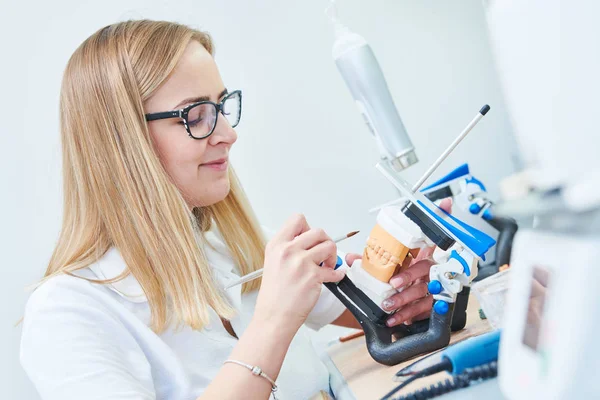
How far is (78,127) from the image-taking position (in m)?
0.91

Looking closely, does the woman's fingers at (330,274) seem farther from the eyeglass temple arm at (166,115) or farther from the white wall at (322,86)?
the white wall at (322,86)

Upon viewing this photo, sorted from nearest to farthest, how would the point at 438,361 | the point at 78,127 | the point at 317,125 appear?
1. the point at 438,361
2. the point at 78,127
3. the point at 317,125

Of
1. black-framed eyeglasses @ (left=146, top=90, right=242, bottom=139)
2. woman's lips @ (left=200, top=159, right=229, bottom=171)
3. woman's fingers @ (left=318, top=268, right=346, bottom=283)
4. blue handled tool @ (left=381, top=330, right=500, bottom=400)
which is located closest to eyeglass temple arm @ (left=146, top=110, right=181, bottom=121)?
black-framed eyeglasses @ (left=146, top=90, right=242, bottom=139)

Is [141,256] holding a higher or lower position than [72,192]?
lower

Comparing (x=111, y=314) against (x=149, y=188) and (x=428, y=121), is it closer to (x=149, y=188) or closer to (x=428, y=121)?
(x=149, y=188)

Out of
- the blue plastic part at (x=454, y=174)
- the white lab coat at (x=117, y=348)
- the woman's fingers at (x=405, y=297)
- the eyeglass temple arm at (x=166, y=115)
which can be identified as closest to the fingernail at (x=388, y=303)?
the woman's fingers at (x=405, y=297)

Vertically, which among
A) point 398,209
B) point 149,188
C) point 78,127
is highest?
point 78,127

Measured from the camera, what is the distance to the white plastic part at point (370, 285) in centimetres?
82

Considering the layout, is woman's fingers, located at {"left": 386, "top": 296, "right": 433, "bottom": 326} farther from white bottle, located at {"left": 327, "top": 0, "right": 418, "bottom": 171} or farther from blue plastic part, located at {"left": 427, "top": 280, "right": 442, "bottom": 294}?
white bottle, located at {"left": 327, "top": 0, "right": 418, "bottom": 171}

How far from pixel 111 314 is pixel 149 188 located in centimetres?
21

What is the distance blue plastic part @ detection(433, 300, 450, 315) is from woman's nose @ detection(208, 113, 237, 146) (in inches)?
17.3

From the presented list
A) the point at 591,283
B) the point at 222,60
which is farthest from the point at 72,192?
the point at 591,283

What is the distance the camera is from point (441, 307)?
79cm

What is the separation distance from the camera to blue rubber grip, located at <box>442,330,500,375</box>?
564 mm
